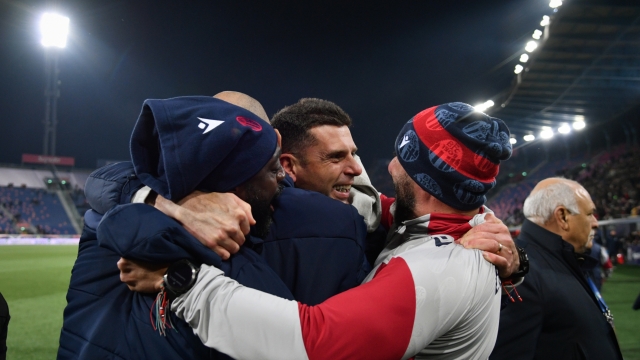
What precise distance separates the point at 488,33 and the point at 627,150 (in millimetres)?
12160

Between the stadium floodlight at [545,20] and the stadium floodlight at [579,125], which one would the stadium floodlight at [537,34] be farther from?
the stadium floodlight at [579,125]

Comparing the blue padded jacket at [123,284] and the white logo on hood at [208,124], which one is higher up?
the white logo on hood at [208,124]

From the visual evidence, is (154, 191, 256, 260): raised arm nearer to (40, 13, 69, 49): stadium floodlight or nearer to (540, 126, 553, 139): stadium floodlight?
(540, 126, 553, 139): stadium floodlight

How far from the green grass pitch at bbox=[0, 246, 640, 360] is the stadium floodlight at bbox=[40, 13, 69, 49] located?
59.4ft

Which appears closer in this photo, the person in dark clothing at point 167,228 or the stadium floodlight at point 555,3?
the person in dark clothing at point 167,228

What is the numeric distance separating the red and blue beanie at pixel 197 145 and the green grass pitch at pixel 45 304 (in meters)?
5.04

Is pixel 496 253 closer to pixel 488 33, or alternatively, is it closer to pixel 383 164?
pixel 488 33

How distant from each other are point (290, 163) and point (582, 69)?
20.4 meters

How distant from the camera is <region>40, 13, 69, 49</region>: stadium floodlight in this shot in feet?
89.5

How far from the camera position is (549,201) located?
324cm

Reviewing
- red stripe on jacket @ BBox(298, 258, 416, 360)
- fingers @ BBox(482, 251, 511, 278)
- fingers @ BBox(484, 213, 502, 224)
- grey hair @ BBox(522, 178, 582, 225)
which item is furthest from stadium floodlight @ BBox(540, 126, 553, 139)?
red stripe on jacket @ BBox(298, 258, 416, 360)

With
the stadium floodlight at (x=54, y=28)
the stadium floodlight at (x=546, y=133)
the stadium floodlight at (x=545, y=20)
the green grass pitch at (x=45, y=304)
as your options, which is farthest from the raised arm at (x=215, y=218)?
the stadium floodlight at (x=54, y=28)

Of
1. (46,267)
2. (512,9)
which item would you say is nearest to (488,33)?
(512,9)

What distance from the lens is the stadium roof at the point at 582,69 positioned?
1565 cm
